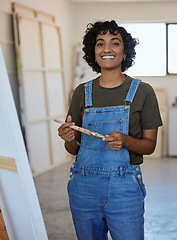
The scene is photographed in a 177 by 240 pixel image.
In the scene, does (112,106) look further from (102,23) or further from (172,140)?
(172,140)

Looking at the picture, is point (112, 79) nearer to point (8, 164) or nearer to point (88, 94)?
point (88, 94)

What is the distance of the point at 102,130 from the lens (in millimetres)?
1629

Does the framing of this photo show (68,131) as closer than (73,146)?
Yes

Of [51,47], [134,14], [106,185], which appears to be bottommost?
[106,185]

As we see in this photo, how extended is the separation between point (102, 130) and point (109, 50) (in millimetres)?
343

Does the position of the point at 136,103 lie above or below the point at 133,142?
above

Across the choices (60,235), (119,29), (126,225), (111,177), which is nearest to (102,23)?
(119,29)

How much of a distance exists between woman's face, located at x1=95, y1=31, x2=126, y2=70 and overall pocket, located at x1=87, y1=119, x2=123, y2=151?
240mm

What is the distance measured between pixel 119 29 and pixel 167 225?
2.21 meters

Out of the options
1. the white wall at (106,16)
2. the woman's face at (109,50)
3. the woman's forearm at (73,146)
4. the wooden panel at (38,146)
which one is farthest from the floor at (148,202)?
the woman's face at (109,50)

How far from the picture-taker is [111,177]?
156 centimetres

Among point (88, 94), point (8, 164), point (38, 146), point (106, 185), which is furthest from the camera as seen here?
point (38, 146)

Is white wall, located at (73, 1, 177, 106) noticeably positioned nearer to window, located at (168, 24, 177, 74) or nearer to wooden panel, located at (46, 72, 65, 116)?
window, located at (168, 24, 177, 74)

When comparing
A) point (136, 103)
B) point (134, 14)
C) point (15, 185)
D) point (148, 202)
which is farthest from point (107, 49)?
point (134, 14)
